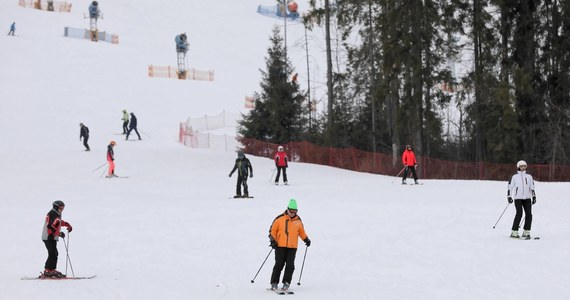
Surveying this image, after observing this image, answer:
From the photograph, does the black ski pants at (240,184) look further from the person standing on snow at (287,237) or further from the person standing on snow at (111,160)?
the person standing on snow at (287,237)

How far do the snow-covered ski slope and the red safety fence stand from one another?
1.49 meters

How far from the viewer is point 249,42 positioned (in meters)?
86.4

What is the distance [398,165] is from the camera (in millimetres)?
34000

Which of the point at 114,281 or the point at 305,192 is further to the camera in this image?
the point at 305,192

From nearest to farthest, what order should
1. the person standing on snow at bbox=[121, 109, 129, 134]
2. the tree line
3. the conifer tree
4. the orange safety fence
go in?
the tree line < the person standing on snow at bbox=[121, 109, 129, 134] < the conifer tree < the orange safety fence

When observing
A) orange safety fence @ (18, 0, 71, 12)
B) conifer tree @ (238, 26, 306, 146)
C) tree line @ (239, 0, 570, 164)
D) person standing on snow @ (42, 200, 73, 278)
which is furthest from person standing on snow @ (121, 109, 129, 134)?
orange safety fence @ (18, 0, 71, 12)

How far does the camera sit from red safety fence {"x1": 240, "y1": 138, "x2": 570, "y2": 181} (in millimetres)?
30750

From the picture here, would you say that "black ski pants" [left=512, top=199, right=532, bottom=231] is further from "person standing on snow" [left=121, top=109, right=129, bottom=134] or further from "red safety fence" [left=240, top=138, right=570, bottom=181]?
"person standing on snow" [left=121, top=109, right=129, bottom=134]

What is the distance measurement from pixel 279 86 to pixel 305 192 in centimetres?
1862

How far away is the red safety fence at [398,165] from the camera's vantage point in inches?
1211

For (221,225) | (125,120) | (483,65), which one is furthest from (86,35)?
(221,225)

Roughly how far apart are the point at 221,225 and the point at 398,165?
1673cm

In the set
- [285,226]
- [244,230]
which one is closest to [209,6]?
[244,230]

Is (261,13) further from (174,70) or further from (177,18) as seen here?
(174,70)
